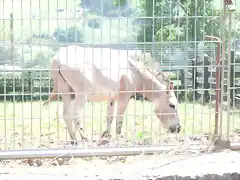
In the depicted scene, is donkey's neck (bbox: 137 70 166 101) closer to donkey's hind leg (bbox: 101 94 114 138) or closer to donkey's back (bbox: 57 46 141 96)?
donkey's back (bbox: 57 46 141 96)

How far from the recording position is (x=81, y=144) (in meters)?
7.14

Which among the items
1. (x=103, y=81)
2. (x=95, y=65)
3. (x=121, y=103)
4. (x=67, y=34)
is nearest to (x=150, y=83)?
(x=121, y=103)

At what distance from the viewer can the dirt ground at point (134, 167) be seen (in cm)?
552

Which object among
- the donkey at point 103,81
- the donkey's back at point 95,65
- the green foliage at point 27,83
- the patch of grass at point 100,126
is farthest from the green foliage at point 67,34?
the patch of grass at point 100,126

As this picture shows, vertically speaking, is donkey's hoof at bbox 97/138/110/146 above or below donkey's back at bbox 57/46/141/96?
below

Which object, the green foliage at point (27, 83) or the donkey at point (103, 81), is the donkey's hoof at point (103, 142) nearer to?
the donkey at point (103, 81)

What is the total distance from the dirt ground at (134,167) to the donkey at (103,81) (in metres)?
1.14

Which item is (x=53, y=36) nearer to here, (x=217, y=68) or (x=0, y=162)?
(x=0, y=162)

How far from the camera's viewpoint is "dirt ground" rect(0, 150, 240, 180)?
5.52m

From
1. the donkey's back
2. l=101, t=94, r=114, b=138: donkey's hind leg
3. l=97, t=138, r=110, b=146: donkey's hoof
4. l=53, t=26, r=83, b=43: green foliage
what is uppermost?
l=53, t=26, r=83, b=43: green foliage

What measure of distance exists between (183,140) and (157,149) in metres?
0.56

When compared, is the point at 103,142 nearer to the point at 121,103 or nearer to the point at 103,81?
the point at 103,81

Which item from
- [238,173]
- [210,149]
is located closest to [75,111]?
[210,149]

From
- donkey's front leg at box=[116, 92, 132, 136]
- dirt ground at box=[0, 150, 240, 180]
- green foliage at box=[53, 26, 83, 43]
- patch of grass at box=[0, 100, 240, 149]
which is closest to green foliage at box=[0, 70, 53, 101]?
patch of grass at box=[0, 100, 240, 149]
